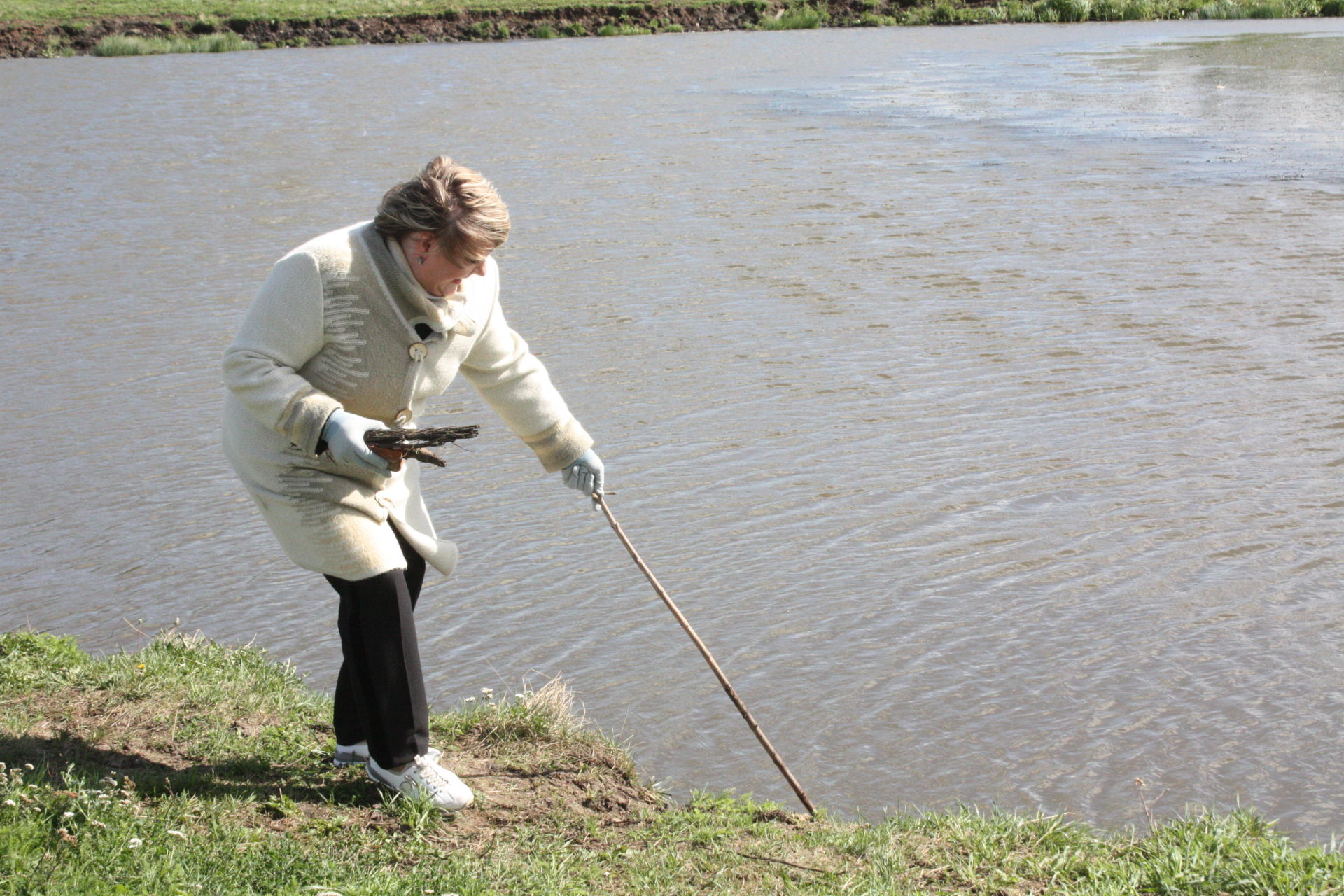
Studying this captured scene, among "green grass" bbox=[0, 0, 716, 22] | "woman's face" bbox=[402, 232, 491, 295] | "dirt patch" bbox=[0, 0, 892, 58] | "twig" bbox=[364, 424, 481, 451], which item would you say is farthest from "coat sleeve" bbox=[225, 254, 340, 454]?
"green grass" bbox=[0, 0, 716, 22]

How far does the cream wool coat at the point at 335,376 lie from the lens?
338cm

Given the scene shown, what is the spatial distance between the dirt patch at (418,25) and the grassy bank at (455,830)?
38.2 metres

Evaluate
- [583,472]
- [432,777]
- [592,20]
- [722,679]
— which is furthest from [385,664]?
[592,20]

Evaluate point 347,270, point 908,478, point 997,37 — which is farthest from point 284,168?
point 997,37

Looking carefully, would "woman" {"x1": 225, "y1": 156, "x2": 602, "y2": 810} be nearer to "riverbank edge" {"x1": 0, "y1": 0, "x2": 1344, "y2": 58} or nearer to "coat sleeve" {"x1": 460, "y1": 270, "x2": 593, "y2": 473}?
"coat sleeve" {"x1": 460, "y1": 270, "x2": 593, "y2": 473}

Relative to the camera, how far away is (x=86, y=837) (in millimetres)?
3326

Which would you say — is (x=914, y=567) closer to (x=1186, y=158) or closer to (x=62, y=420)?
(x=62, y=420)

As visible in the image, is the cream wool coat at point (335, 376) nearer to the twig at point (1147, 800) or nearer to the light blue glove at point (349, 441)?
the light blue glove at point (349, 441)

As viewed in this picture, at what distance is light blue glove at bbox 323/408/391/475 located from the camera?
10.9 ft

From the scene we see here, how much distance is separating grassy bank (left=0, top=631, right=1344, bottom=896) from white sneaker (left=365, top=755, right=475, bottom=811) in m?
0.04

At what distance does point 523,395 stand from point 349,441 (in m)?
0.82

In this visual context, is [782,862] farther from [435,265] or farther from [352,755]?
[435,265]

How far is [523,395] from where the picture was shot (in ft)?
13.3

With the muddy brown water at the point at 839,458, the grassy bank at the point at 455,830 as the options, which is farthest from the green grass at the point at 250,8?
the grassy bank at the point at 455,830
